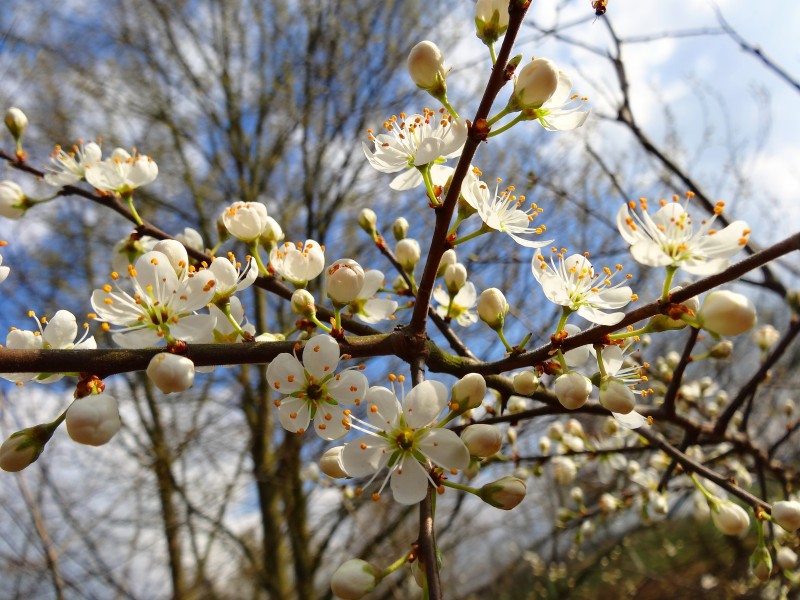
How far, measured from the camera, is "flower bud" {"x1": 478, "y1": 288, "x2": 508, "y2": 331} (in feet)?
4.06

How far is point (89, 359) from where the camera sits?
94cm

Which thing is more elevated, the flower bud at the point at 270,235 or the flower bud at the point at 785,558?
the flower bud at the point at 270,235

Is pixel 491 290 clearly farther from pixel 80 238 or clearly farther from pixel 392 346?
pixel 80 238

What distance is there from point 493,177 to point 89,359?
176 inches

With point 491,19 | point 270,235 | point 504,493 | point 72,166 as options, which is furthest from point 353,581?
point 72,166

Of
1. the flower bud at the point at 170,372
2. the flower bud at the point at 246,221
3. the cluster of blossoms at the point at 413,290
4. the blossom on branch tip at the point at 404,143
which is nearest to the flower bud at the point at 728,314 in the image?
the cluster of blossoms at the point at 413,290

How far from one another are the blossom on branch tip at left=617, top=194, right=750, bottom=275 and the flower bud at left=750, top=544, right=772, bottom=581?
92cm

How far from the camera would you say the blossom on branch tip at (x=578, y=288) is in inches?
46.6

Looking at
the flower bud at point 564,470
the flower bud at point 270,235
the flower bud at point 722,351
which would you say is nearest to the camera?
the flower bud at point 270,235

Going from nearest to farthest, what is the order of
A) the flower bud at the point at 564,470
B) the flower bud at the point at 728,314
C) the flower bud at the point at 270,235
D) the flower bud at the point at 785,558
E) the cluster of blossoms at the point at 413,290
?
1. the flower bud at the point at 728,314
2. the cluster of blossoms at the point at 413,290
3. the flower bud at the point at 270,235
4. the flower bud at the point at 785,558
5. the flower bud at the point at 564,470

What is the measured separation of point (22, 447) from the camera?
0.99 m

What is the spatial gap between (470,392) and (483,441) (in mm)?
87

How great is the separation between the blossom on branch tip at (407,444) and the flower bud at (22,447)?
53 centimetres

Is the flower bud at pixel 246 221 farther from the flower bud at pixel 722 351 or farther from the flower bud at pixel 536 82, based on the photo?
the flower bud at pixel 722 351
